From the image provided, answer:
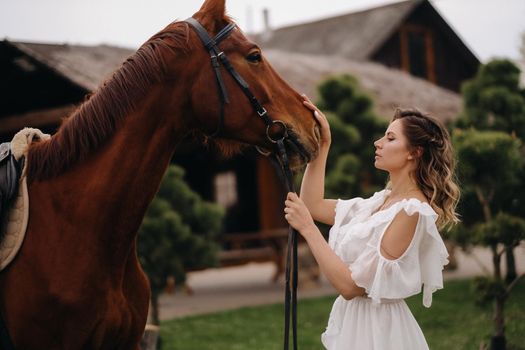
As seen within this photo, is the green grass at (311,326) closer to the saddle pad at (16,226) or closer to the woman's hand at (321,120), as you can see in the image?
the woman's hand at (321,120)

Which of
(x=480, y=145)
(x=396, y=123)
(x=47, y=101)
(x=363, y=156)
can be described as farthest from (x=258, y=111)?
(x=47, y=101)

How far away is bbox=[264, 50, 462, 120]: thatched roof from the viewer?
1209cm

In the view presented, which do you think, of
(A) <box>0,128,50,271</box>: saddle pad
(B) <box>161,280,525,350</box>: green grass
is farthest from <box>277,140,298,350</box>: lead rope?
(B) <box>161,280,525,350</box>: green grass

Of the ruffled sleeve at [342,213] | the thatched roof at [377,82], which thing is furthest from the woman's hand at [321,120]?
the thatched roof at [377,82]

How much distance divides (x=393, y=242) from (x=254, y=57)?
84 cm

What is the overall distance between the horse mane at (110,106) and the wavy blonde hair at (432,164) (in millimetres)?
911

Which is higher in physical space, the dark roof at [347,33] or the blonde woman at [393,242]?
the dark roof at [347,33]

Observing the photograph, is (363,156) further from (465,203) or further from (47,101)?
(47,101)

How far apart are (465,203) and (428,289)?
15.1ft

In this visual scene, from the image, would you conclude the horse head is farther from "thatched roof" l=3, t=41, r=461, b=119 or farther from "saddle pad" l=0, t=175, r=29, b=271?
"thatched roof" l=3, t=41, r=461, b=119

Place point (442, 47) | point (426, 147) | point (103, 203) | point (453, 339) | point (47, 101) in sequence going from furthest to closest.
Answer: point (442, 47) → point (47, 101) → point (453, 339) → point (426, 147) → point (103, 203)

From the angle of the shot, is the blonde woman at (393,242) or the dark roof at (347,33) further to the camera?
the dark roof at (347,33)

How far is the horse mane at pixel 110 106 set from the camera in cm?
245

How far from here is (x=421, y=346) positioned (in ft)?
8.10
